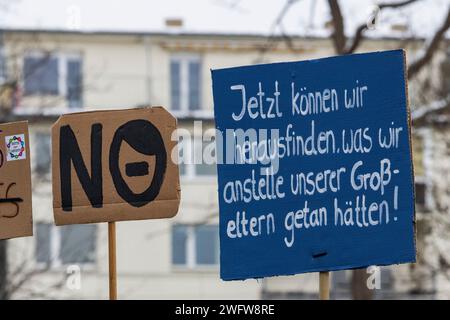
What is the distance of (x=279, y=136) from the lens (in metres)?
5.62

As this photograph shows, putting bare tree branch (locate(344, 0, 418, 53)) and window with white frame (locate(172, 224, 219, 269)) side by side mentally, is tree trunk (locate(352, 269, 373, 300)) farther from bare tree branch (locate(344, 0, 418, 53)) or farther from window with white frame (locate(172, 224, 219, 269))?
window with white frame (locate(172, 224, 219, 269))

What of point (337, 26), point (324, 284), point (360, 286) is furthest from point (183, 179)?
point (324, 284)

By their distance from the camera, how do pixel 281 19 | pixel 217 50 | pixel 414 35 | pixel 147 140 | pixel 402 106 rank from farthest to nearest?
1. pixel 217 50
2. pixel 414 35
3. pixel 281 19
4. pixel 147 140
5. pixel 402 106

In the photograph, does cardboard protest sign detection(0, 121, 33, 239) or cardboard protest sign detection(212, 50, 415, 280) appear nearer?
cardboard protest sign detection(212, 50, 415, 280)

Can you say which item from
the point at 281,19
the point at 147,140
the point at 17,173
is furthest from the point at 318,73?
the point at 281,19

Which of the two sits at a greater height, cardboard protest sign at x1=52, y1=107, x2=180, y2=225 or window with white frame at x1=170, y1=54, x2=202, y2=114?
window with white frame at x1=170, y1=54, x2=202, y2=114

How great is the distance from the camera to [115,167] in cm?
593

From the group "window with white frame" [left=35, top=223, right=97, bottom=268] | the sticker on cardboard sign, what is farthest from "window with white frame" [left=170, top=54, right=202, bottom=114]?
the sticker on cardboard sign

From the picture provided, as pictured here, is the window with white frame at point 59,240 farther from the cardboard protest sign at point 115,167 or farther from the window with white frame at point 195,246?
the cardboard protest sign at point 115,167

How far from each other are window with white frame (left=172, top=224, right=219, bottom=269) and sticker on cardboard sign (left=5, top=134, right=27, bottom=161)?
26.5 metres

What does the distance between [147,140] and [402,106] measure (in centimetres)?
119

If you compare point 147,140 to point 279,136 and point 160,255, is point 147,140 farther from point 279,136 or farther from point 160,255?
point 160,255

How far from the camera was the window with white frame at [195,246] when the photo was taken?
3278 cm

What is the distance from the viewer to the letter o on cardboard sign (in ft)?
19.3
